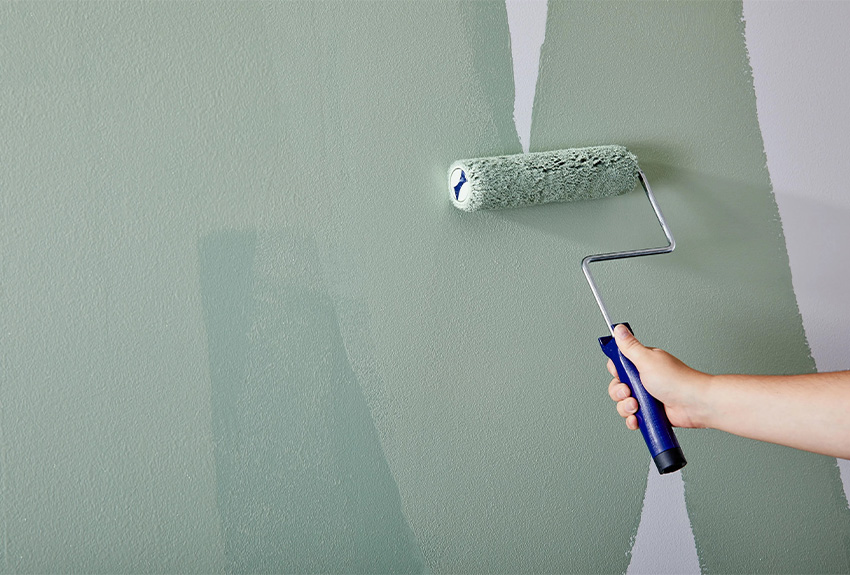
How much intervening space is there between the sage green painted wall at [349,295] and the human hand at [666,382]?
0.11 m

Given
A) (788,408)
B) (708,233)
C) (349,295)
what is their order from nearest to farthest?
(788,408)
(349,295)
(708,233)

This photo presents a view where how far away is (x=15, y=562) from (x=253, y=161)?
498mm

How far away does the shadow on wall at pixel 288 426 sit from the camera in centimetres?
80

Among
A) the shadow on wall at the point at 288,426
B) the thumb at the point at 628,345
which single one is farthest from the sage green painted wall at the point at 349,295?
the thumb at the point at 628,345

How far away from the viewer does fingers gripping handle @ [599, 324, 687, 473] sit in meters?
0.75

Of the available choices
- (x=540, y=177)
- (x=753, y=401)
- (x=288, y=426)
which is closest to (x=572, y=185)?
(x=540, y=177)

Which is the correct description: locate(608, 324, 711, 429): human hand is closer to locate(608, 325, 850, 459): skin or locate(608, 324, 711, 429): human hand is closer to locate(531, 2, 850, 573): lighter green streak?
locate(608, 325, 850, 459): skin

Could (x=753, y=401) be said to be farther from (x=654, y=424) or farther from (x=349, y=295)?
(x=349, y=295)

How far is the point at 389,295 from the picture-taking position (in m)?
Result: 0.86

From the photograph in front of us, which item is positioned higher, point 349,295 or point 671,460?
point 349,295

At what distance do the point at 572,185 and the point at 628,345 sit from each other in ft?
0.67

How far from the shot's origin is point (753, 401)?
0.76 m

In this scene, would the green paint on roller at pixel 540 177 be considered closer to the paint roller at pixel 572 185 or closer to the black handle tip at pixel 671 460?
the paint roller at pixel 572 185

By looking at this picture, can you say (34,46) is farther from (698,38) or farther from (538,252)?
(698,38)
